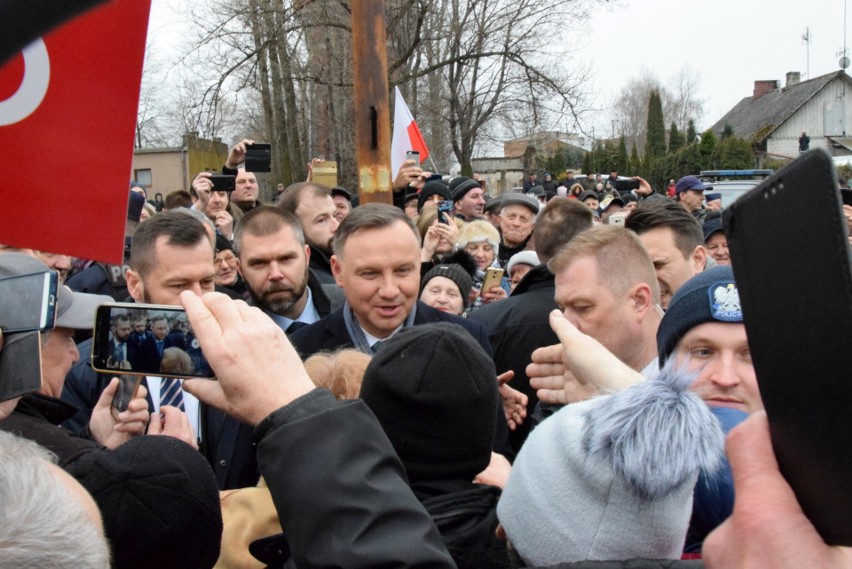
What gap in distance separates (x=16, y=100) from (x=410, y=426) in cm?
137

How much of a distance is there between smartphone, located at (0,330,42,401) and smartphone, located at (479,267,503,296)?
180 inches

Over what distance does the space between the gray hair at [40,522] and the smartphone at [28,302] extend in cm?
31

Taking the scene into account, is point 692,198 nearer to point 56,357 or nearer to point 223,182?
point 223,182

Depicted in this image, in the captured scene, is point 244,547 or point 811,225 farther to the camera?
point 244,547

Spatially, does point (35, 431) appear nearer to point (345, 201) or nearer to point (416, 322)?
point (416, 322)

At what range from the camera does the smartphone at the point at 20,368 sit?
1583 mm

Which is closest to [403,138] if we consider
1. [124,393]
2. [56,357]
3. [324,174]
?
[324,174]

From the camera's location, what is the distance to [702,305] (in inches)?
101

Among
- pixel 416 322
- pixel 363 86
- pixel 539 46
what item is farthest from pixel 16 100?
pixel 539 46

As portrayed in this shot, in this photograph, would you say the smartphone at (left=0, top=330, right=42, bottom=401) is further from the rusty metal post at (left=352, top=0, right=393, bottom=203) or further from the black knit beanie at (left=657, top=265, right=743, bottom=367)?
the rusty metal post at (left=352, top=0, right=393, bottom=203)

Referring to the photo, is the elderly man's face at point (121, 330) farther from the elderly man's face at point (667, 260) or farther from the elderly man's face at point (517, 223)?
the elderly man's face at point (517, 223)

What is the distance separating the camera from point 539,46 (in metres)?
19.7

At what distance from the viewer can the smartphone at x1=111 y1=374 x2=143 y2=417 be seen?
2.63 m

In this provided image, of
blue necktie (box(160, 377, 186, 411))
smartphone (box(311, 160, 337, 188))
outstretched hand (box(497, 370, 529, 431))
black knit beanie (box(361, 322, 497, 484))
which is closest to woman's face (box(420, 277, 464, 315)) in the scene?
outstretched hand (box(497, 370, 529, 431))
